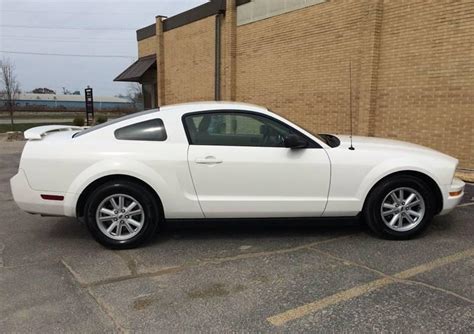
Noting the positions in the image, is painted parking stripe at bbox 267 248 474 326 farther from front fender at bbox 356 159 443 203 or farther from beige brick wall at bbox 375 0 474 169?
beige brick wall at bbox 375 0 474 169

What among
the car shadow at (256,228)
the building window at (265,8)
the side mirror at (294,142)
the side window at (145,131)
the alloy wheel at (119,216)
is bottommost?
the car shadow at (256,228)

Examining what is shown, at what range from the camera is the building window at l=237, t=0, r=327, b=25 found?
1232cm

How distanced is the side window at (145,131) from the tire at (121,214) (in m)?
0.51

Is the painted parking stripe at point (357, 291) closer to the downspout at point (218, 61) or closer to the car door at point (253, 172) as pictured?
the car door at point (253, 172)

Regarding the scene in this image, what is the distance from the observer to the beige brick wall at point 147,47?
22.1 metres

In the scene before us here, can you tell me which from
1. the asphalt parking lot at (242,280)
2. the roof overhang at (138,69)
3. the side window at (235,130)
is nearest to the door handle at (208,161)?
the side window at (235,130)

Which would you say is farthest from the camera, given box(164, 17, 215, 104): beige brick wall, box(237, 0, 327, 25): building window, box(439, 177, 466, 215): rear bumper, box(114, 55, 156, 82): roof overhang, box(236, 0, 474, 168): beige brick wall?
box(114, 55, 156, 82): roof overhang

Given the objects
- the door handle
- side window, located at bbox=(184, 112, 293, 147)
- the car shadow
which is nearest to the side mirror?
side window, located at bbox=(184, 112, 293, 147)

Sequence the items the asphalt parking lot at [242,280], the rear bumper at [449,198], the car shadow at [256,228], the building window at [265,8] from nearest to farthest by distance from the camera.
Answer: the asphalt parking lot at [242,280] → the rear bumper at [449,198] → the car shadow at [256,228] → the building window at [265,8]

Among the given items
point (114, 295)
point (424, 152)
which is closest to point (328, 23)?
point (424, 152)

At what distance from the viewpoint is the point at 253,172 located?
15.6ft

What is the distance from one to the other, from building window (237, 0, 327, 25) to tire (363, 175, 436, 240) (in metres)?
7.91

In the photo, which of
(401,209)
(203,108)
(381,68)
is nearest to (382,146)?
(401,209)

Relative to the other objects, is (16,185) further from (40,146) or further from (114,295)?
(114,295)
